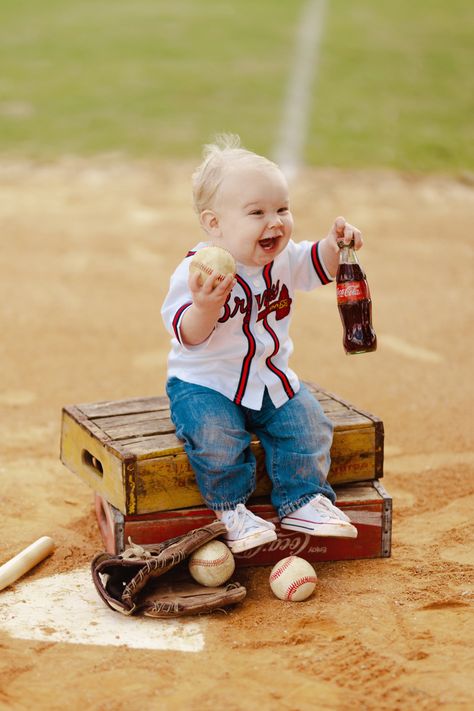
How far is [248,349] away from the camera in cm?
361

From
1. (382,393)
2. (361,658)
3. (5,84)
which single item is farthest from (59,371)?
(5,84)

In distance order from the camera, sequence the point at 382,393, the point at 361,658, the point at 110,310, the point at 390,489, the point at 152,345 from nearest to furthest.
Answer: the point at 361,658
the point at 390,489
the point at 382,393
the point at 152,345
the point at 110,310

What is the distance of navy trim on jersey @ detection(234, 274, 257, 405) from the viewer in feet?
11.8

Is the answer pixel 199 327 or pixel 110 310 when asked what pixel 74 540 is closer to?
pixel 199 327

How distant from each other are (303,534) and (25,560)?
954mm

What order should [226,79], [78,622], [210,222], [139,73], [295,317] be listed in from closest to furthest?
1. [78,622]
2. [210,222]
3. [295,317]
4. [226,79]
5. [139,73]

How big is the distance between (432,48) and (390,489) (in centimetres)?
1440

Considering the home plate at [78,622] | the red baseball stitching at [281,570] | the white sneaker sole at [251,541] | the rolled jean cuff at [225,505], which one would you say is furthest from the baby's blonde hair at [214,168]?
the home plate at [78,622]

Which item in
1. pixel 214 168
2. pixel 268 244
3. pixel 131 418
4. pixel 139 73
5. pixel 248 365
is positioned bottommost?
pixel 131 418

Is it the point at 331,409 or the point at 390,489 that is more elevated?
the point at 331,409

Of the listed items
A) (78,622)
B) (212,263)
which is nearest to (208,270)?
(212,263)

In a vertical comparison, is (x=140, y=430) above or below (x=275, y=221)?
below

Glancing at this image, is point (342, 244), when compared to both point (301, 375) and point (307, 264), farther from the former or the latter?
point (301, 375)

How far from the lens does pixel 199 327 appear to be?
3.41 m
